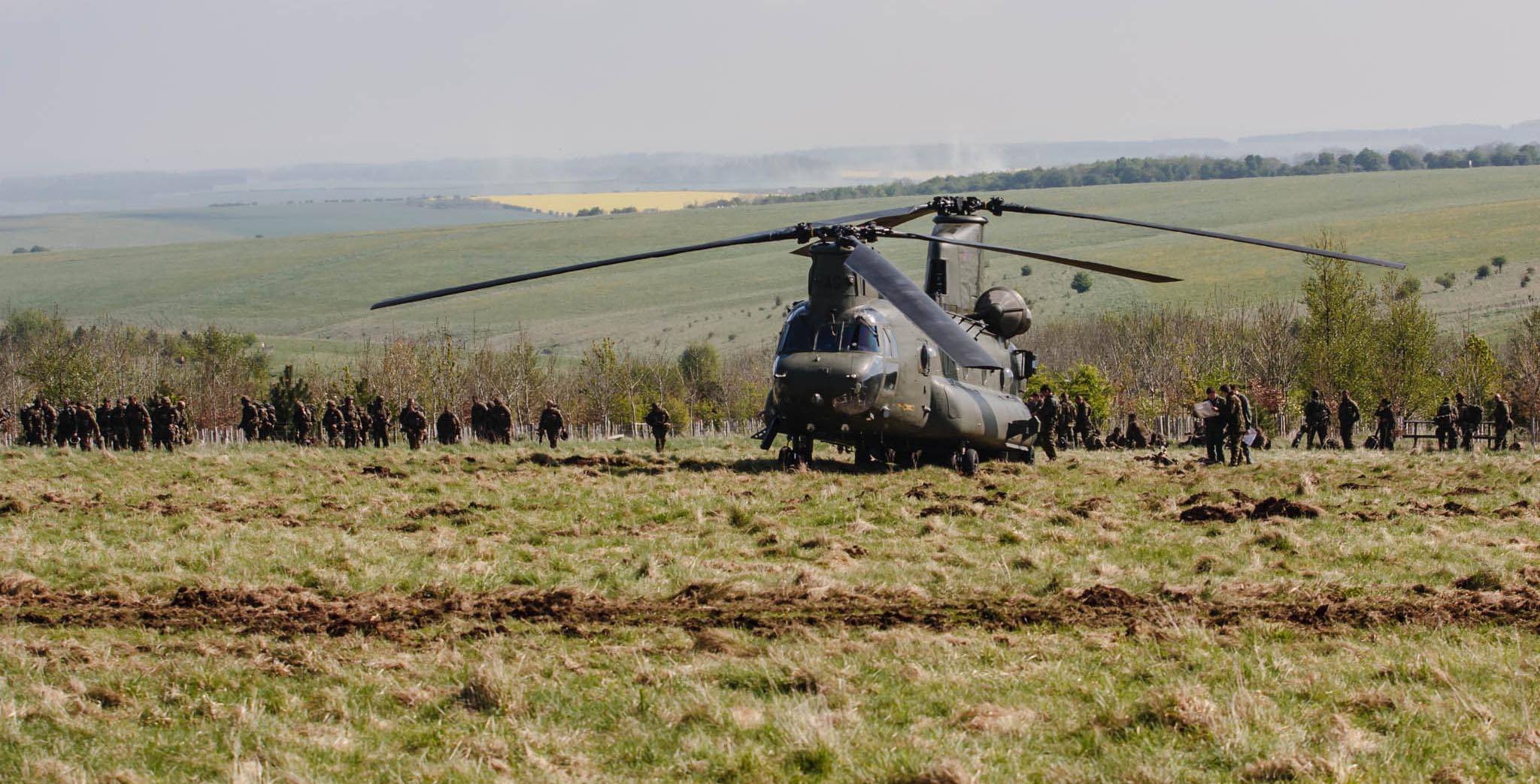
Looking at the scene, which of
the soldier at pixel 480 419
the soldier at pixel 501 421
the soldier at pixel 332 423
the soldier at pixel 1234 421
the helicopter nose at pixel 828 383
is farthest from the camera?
the soldier at pixel 480 419

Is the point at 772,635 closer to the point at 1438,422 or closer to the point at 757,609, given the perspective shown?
the point at 757,609

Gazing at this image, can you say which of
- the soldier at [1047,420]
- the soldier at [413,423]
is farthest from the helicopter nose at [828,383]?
the soldier at [413,423]

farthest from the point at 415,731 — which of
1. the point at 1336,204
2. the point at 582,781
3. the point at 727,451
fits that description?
the point at 1336,204

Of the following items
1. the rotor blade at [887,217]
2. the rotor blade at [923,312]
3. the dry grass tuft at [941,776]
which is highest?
the rotor blade at [887,217]

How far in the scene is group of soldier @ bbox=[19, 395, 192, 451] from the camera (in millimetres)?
33281

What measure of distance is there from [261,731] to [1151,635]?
6600mm

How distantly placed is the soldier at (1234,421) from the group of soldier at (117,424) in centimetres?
2349

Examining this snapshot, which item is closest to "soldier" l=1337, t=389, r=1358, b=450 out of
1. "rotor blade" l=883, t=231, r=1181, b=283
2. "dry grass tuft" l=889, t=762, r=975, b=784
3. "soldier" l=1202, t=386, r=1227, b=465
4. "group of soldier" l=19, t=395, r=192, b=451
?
"soldier" l=1202, t=386, r=1227, b=465

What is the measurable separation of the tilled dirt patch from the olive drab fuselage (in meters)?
9.33

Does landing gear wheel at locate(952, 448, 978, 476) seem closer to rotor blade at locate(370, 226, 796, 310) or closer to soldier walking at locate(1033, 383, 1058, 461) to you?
soldier walking at locate(1033, 383, 1058, 461)

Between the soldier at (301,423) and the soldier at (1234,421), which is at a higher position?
the soldier at (1234,421)

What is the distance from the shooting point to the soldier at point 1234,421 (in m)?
27.3

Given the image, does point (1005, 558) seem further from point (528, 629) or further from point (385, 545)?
point (385, 545)

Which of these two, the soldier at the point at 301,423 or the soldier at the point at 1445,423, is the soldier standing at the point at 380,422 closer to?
the soldier at the point at 301,423
